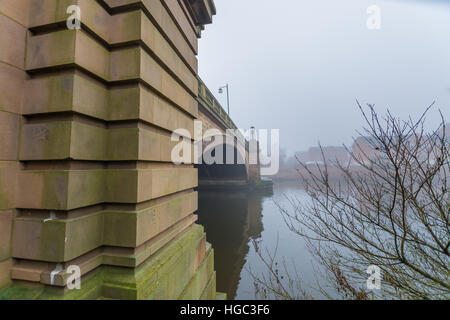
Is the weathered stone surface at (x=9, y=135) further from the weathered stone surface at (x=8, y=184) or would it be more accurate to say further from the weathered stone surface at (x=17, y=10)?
the weathered stone surface at (x=17, y=10)

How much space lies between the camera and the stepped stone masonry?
1.93m

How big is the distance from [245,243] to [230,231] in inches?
89.5

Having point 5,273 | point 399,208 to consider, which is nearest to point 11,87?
point 5,273

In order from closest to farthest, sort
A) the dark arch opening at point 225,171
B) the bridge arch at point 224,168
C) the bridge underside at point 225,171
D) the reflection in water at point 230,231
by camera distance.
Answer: the reflection in water at point 230,231 → the bridge arch at point 224,168 → the bridge underside at point 225,171 → the dark arch opening at point 225,171

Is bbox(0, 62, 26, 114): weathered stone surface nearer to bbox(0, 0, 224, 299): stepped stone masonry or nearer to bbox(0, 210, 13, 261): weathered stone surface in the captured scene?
bbox(0, 0, 224, 299): stepped stone masonry

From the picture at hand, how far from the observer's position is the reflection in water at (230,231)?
7.97 m

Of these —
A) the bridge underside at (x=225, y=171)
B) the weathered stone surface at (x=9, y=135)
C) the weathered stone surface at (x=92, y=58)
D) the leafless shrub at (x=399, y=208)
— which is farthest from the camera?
the bridge underside at (x=225, y=171)

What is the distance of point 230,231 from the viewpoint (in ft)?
44.1

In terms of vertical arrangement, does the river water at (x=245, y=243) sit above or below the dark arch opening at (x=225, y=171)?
below

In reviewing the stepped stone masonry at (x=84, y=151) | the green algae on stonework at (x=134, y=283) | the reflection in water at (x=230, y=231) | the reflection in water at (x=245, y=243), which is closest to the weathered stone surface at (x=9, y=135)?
the stepped stone masonry at (x=84, y=151)

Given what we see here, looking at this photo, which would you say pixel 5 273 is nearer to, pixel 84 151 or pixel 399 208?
pixel 84 151

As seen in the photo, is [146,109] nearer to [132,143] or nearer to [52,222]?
[132,143]
